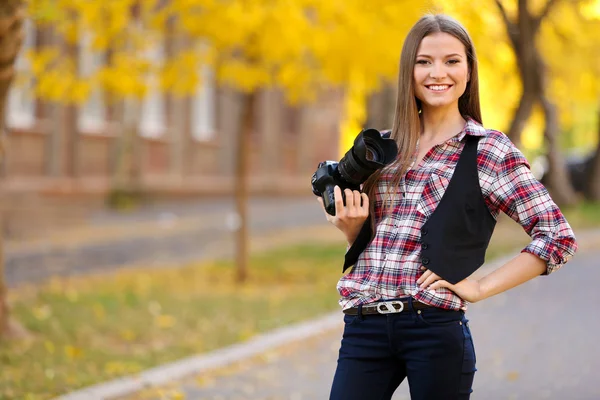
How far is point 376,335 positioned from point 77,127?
19910 mm

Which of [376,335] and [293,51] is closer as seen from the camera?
[376,335]

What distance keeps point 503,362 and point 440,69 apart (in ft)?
15.8

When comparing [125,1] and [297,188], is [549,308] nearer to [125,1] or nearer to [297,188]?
[125,1]

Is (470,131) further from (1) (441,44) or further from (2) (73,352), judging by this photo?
(2) (73,352)

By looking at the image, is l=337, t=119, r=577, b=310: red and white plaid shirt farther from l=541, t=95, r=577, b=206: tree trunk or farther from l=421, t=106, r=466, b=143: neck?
l=541, t=95, r=577, b=206: tree trunk

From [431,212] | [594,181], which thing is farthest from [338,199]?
[594,181]

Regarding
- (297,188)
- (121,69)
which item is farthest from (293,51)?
(297,188)

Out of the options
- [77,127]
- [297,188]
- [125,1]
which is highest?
[125,1]

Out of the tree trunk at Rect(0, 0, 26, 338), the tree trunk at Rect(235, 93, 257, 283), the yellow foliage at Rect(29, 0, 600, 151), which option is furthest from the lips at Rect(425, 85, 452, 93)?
the tree trunk at Rect(235, 93, 257, 283)

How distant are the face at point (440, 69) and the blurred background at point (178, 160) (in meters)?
0.31

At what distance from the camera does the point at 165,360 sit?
7691mm

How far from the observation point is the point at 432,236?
2936 mm

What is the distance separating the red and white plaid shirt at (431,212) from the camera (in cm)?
296

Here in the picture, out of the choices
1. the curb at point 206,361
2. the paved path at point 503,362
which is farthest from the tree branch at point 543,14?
the curb at point 206,361
